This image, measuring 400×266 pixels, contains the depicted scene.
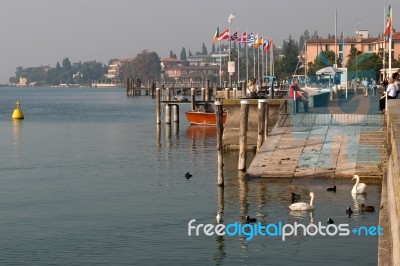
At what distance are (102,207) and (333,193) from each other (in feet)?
24.3

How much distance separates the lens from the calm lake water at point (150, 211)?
71.2ft

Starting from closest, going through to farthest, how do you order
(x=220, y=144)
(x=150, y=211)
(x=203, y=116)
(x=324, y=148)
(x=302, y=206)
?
1. (x=302, y=206)
2. (x=150, y=211)
3. (x=220, y=144)
4. (x=324, y=148)
5. (x=203, y=116)

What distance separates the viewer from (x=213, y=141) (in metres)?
52.7

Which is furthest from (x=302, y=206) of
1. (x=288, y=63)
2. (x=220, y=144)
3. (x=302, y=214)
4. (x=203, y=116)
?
(x=288, y=63)

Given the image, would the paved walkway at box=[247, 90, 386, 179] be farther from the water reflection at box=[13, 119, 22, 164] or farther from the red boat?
the red boat

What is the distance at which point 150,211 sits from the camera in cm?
2778

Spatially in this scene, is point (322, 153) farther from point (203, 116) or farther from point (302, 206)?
point (203, 116)

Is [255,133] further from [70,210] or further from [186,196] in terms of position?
[70,210]

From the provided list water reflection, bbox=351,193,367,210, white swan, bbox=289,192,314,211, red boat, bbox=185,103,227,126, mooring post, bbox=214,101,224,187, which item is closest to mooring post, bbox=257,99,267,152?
mooring post, bbox=214,101,224,187

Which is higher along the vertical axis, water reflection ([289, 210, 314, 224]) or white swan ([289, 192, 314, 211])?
white swan ([289, 192, 314, 211])

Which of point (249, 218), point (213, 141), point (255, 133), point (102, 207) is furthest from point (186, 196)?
point (213, 141)

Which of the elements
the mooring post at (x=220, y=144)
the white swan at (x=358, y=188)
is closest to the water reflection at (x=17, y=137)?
the mooring post at (x=220, y=144)

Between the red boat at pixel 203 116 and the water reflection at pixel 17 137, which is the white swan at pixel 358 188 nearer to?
the water reflection at pixel 17 137

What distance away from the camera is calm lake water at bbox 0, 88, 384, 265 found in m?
21.7
